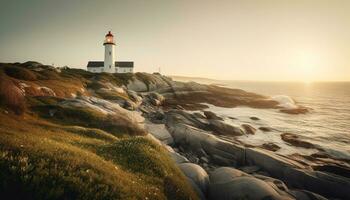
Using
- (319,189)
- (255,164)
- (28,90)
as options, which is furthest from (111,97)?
(319,189)

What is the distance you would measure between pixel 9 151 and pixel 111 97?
48.4 m

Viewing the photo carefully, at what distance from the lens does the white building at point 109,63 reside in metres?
115

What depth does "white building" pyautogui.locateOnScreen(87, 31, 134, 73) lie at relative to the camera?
4542 inches

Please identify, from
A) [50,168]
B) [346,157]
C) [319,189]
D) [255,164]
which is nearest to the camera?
[50,168]

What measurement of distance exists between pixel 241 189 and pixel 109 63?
376ft

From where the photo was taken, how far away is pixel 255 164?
1073 inches

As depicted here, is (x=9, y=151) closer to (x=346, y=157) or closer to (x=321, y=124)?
(x=346, y=157)

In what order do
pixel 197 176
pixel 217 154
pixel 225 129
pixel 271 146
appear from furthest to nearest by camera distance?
pixel 225 129 < pixel 271 146 < pixel 217 154 < pixel 197 176

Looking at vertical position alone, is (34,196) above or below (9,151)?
below

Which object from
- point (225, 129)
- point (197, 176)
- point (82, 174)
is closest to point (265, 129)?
point (225, 129)

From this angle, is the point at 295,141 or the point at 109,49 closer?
the point at 295,141

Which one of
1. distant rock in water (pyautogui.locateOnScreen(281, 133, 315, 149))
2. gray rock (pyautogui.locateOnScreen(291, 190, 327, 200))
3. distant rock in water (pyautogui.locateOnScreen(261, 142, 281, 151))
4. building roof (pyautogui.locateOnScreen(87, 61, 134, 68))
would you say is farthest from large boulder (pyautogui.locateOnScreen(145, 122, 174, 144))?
building roof (pyautogui.locateOnScreen(87, 61, 134, 68))

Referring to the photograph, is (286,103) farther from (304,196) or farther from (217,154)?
(304,196)

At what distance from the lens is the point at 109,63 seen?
392ft
